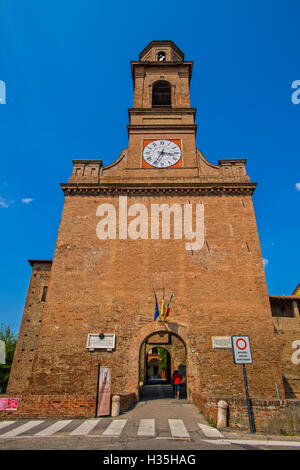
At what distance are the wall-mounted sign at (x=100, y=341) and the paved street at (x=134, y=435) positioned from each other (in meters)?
3.32

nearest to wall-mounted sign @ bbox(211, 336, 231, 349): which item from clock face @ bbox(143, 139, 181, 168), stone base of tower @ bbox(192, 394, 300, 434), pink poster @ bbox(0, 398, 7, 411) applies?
stone base of tower @ bbox(192, 394, 300, 434)

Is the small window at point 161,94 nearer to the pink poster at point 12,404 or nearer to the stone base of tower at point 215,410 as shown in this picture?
the stone base of tower at point 215,410

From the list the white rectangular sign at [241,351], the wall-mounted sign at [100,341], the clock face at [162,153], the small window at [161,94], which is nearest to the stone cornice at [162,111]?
the clock face at [162,153]

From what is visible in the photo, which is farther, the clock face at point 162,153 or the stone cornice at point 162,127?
the stone cornice at point 162,127

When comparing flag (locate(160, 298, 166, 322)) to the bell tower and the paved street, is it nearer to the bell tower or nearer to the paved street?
the paved street

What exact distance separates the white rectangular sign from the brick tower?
3.40 metres

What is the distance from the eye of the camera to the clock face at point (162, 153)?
1658cm

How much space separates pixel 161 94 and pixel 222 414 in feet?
64.1

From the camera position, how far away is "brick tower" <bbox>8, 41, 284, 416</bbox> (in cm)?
1199

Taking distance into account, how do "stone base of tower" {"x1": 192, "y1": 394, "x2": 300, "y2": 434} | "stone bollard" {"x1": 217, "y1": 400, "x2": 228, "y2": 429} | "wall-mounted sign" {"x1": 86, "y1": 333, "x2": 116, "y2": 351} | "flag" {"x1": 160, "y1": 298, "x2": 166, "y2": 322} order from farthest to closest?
1. "flag" {"x1": 160, "y1": 298, "x2": 166, "y2": 322}
2. "wall-mounted sign" {"x1": 86, "y1": 333, "x2": 116, "y2": 351}
3. "stone base of tower" {"x1": 192, "y1": 394, "x2": 300, "y2": 434}
4. "stone bollard" {"x1": 217, "y1": 400, "x2": 228, "y2": 429}

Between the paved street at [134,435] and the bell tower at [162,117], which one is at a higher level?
the bell tower at [162,117]

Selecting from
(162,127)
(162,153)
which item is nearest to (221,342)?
(162,153)

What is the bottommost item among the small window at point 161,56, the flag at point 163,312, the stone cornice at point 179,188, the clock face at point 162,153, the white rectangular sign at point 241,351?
the white rectangular sign at point 241,351
